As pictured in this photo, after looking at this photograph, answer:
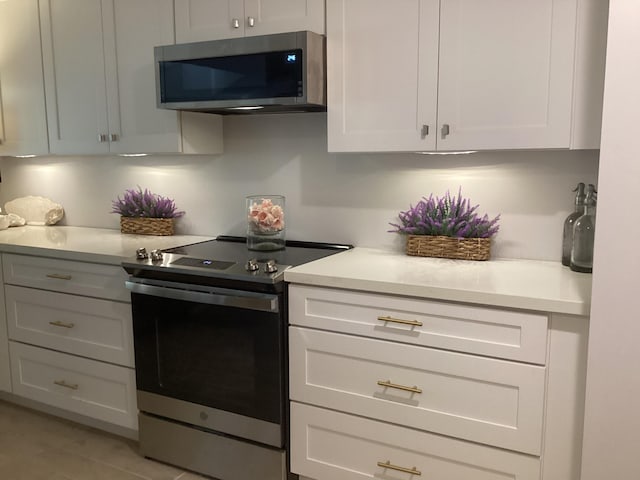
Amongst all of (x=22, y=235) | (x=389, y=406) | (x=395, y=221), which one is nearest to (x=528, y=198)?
(x=395, y=221)

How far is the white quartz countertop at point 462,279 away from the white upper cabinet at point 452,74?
45cm

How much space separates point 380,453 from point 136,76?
6.65ft

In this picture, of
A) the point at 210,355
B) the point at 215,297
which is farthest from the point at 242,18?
the point at 210,355

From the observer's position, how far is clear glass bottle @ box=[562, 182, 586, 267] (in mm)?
2133

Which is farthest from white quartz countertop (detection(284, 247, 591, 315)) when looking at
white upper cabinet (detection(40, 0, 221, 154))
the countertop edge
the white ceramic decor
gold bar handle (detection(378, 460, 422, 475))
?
the white ceramic decor

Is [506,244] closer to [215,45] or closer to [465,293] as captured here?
[465,293]

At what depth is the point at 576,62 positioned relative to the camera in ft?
6.16

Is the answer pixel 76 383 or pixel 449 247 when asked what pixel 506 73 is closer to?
pixel 449 247

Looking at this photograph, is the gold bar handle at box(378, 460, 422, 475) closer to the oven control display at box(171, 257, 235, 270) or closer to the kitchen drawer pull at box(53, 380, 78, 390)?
the oven control display at box(171, 257, 235, 270)

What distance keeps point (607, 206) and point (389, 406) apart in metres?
0.96

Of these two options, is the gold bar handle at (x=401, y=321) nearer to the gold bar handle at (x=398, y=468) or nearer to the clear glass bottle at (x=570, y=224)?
the gold bar handle at (x=398, y=468)

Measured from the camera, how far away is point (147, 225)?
315cm

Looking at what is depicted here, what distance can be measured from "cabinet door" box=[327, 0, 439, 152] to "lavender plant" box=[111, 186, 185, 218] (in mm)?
1210

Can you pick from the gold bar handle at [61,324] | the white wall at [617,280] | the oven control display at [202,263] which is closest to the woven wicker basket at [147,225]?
the gold bar handle at [61,324]
